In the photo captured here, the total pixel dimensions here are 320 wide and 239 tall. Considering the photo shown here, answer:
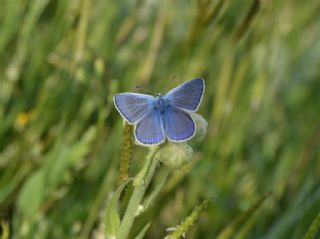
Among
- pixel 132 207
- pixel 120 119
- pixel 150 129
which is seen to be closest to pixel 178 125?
pixel 150 129

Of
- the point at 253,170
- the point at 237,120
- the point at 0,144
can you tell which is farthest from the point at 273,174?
the point at 0,144

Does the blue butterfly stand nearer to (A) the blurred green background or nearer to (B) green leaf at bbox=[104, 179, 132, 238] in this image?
(B) green leaf at bbox=[104, 179, 132, 238]

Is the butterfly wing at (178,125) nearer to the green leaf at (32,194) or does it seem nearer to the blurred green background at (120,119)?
the blurred green background at (120,119)

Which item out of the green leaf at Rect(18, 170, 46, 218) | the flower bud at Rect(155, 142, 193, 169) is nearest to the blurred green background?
the green leaf at Rect(18, 170, 46, 218)

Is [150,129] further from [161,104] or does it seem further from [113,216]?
[113,216]

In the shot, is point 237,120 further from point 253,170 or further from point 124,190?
point 124,190

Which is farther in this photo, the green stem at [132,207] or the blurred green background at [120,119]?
the blurred green background at [120,119]

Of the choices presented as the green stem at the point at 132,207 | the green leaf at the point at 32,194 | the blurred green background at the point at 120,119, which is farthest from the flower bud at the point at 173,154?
the green leaf at the point at 32,194
